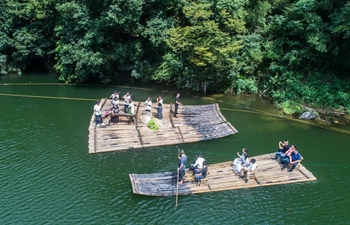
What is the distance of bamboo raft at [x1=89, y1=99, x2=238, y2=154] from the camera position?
22078 millimetres

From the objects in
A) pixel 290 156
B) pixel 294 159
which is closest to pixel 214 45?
pixel 290 156

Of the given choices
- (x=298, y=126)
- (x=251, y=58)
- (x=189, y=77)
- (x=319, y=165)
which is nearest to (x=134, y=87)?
(x=189, y=77)

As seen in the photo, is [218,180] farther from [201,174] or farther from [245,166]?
[245,166]

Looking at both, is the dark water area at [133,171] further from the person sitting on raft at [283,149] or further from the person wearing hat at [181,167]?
the person sitting on raft at [283,149]

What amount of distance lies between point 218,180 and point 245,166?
172cm

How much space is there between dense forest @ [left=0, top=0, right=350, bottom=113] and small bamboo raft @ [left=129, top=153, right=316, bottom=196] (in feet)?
36.0

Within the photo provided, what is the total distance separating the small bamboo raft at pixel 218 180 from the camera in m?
17.7

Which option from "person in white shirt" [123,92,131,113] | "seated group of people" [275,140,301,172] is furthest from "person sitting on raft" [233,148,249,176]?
"person in white shirt" [123,92,131,113]

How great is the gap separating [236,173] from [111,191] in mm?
6991

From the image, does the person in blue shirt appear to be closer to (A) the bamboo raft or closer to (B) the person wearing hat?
(A) the bamboo raft

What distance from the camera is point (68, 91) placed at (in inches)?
1325

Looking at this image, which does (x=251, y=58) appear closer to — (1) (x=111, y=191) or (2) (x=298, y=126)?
(2) (x=298, y=126)

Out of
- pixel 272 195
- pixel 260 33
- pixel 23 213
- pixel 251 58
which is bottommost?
pixel 23 213

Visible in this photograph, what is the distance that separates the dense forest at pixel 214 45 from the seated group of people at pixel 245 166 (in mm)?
11978
